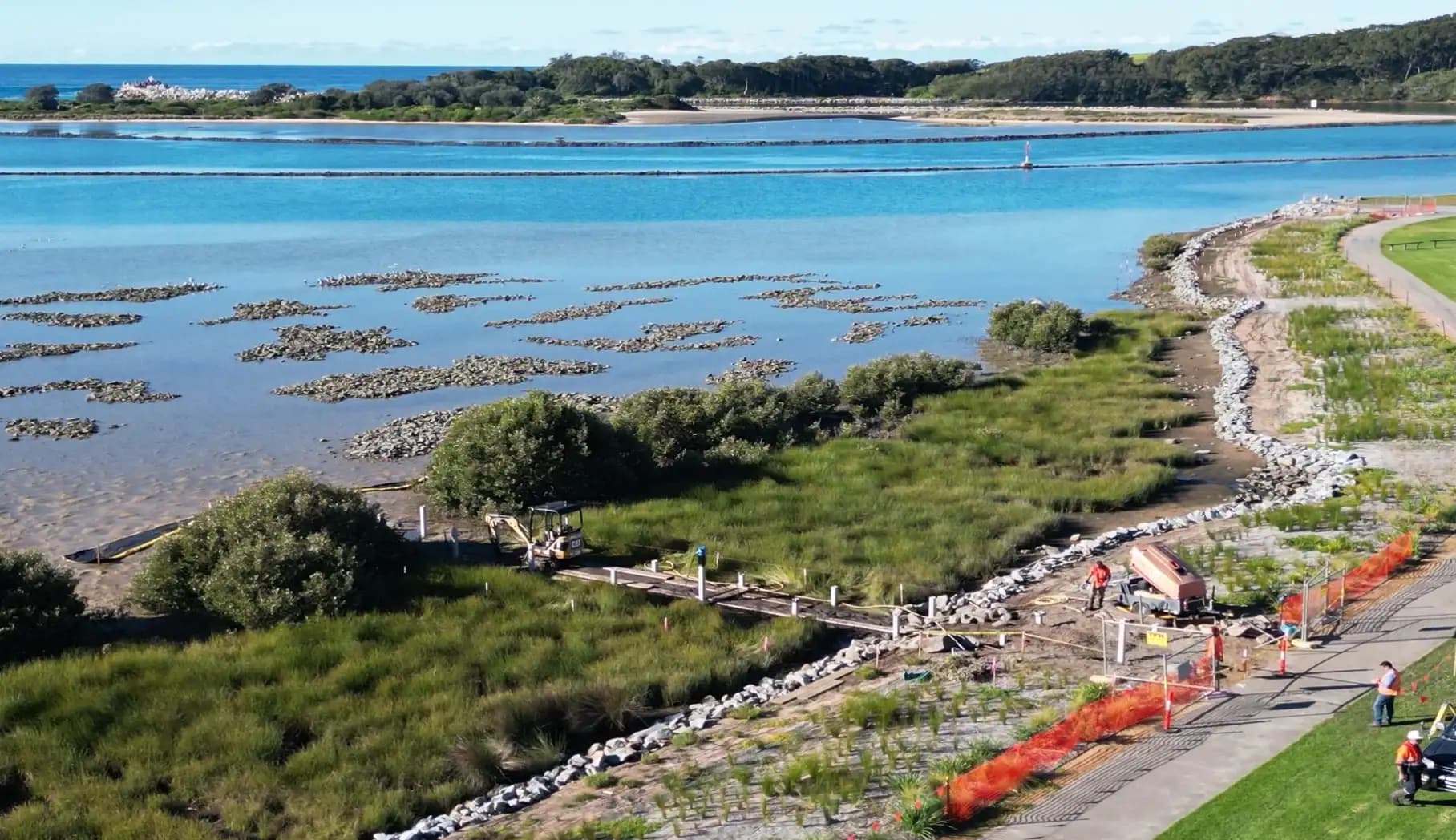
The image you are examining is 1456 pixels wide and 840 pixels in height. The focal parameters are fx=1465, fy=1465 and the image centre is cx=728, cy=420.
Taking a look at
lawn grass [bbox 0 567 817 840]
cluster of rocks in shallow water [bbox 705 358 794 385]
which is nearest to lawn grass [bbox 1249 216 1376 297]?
cluster of rocks in shallow water [bbox 705 358 794 385]

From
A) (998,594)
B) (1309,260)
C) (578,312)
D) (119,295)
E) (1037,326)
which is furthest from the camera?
(1309,260)

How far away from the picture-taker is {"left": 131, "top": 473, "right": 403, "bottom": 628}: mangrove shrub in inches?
924

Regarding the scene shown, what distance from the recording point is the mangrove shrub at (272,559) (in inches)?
924

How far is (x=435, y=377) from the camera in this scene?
4544 cm

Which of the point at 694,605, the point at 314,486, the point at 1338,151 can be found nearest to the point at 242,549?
the point at 314,486

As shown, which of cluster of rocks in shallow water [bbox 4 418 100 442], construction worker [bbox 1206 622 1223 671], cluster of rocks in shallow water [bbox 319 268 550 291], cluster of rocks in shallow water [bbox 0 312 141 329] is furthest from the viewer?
cluster of rocks in shallow water [bbox 319 268 550 291]

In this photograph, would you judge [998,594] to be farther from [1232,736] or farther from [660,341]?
[660,341]

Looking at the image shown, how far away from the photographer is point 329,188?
114m

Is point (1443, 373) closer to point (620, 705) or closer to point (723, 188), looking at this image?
point (620, 705)

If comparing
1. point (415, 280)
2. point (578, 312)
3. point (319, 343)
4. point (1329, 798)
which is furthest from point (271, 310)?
point (1329, 798)

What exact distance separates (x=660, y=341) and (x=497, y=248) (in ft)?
100

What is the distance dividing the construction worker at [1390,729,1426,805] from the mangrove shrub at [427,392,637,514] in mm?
17945

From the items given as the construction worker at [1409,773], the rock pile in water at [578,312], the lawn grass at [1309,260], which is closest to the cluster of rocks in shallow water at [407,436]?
the rock pile in water at [578,312]

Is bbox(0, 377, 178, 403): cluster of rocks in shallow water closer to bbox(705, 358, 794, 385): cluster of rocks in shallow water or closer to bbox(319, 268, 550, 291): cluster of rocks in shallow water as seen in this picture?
bbox(705, 358, 794, 385): cluster of rocks in shallow water
